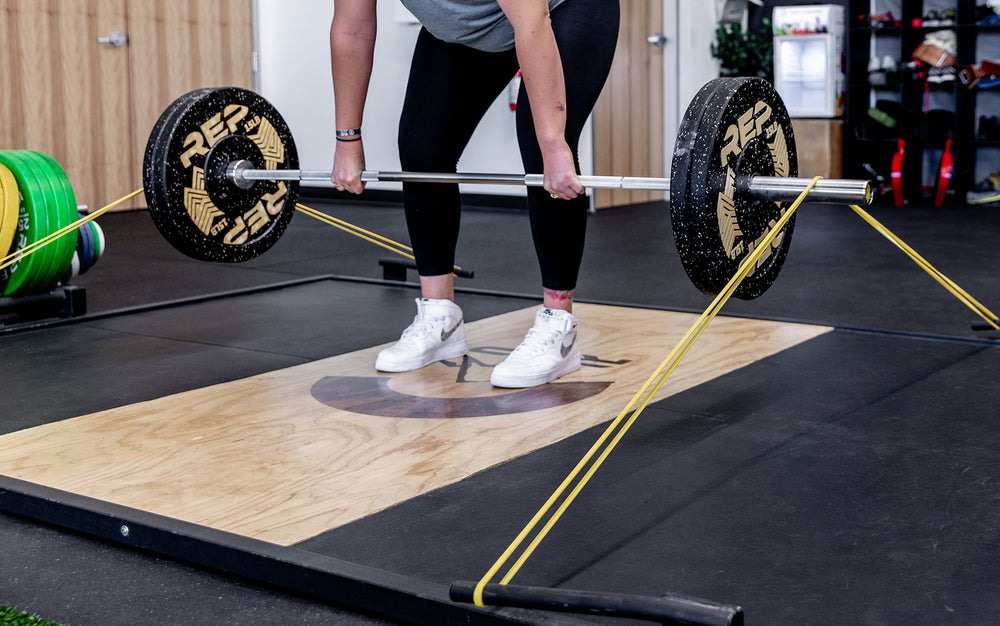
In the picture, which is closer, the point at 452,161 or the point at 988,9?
the point at 452,161

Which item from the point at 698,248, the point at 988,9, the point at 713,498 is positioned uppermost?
the point at 988,9

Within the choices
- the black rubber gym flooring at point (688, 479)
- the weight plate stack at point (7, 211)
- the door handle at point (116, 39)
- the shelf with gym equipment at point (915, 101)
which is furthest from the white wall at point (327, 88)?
the weight plate stack at point (7, 211)

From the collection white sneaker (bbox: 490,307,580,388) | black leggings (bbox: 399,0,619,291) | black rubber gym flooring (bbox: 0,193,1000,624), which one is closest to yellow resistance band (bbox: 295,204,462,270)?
black rubber gym flooring (bbox: 0,193,1000,624)

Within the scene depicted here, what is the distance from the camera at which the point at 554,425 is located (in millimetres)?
1682

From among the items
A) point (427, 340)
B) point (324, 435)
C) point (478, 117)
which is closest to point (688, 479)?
point (324, 435)

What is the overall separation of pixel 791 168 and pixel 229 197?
3.58 ft

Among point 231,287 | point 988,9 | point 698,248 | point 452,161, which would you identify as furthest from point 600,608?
point 988,9

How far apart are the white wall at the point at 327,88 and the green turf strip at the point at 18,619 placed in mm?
4833

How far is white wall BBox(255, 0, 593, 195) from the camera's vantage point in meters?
5.91

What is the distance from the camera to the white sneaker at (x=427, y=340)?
2033mm

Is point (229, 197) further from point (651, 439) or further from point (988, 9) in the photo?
point (988, 9)

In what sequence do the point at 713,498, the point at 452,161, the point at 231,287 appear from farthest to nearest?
the point at 231,287
the point at 452,161
the point at 713,498

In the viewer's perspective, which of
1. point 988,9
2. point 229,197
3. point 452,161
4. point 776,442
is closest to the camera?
point 776,442

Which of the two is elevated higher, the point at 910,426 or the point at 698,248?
the point at 698,248
